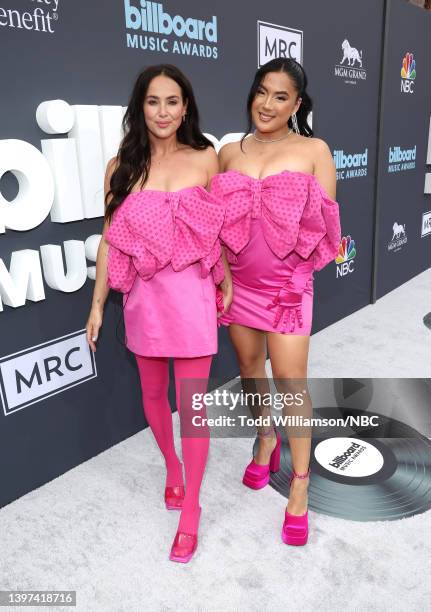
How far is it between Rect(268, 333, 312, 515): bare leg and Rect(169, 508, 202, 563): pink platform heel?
0.36 m

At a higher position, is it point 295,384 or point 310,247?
point 310,247

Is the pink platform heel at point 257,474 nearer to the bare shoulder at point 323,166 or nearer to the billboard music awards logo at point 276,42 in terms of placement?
the bare shoulder at point 323,166

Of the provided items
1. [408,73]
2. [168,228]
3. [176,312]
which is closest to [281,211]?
[168,228]

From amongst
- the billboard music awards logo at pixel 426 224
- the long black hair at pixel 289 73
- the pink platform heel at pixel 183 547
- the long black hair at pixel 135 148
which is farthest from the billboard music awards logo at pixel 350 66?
the pink platform heel at pixel 183 547

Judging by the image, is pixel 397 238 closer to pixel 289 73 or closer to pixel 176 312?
pixel 289 73

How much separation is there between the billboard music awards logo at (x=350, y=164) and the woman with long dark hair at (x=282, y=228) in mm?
2019

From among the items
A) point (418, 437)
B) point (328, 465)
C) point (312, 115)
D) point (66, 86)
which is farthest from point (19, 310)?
point (312, 115)

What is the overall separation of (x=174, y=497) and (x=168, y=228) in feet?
3.57

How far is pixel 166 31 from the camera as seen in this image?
2342 millimetres

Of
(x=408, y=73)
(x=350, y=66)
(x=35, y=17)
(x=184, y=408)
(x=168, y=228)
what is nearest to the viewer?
(x=168, y=228)

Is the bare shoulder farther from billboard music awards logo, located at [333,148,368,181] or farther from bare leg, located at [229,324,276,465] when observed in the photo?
billboard music awards logo, located at [333,148,368,181]

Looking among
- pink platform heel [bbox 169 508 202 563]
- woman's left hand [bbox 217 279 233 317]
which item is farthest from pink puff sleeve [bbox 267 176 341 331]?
pink platform heel [bbox 169 508 202 563]

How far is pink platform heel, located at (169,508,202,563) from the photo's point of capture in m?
1.78

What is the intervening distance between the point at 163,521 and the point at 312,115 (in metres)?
2.60
